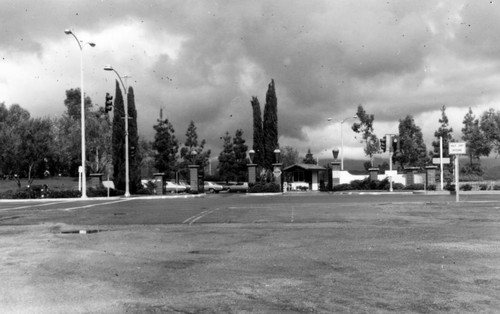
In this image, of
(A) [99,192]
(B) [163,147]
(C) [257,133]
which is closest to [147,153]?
(B) [163,147]

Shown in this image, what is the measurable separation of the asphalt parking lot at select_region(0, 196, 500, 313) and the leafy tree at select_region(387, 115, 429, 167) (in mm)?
55022

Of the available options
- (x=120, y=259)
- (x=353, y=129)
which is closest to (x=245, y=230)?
(x=120, y=259)

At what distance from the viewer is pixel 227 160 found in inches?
2840

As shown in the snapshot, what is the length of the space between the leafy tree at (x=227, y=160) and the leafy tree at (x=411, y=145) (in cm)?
2230

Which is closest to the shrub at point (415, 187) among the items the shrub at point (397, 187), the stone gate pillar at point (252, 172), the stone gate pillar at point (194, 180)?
the shrub at point (397, 187)

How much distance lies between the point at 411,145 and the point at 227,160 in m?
25.0

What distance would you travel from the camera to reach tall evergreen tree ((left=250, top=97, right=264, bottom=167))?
197 ft

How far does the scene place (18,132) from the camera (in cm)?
4822

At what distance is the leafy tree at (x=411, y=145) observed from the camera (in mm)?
66562

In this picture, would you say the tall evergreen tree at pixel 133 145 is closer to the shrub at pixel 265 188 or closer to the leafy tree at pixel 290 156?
the shrub at pixel 265 188

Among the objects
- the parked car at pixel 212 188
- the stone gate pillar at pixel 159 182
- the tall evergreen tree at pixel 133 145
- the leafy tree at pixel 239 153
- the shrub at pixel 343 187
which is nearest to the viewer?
the stone gate pillar at pixel 159 182

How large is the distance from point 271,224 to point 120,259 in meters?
6.96

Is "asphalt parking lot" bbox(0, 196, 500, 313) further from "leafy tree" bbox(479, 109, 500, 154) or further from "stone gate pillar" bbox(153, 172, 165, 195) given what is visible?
"leafy tree" bbox(479, 109, 500, 154)

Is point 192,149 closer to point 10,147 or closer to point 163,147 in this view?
point 163,147
